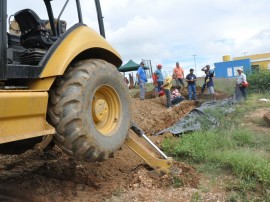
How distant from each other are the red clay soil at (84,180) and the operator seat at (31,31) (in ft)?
6.31

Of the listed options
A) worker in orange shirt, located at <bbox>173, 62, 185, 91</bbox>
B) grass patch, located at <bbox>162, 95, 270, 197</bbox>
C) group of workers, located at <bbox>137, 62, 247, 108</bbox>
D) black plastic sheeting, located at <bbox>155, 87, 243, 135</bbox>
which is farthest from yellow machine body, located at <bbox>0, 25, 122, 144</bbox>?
worker in orange shirt, located at <bbox>173, 62, 185, 91</bbox>

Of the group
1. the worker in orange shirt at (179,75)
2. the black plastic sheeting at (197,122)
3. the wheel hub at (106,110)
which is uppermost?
the worker in orange shirt at (179,75)

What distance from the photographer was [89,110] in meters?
4.17

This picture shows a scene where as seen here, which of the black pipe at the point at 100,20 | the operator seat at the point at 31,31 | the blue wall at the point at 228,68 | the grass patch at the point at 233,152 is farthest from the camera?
the blue wall at the point at 228,68

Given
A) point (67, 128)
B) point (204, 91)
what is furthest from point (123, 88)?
point (204, 91)

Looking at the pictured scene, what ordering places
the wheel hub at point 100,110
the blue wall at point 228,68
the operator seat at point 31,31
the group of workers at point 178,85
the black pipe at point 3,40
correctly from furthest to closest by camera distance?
the blue wall at point 228,68
the group of workers at point 178,85
the wheel hub at point 100,110
the operator seat at point 31,31
the black pipe at point 3,40

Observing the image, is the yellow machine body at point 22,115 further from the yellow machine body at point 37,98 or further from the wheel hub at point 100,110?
the wheel hub at point 100,110

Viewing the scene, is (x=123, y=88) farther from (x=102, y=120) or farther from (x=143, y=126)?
(x=143, y=126)

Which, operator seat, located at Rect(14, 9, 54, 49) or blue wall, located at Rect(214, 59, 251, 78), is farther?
blue wall, located at Rect(214, 59, 251, 78)

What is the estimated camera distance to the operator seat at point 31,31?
13.8ft

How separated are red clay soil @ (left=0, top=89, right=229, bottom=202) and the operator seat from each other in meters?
1.92

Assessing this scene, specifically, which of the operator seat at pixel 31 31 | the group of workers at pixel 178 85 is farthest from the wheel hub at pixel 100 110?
the group of workers at pixel 178 85

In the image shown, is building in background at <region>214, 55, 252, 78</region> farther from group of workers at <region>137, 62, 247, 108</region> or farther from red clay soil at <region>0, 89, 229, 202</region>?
red clay soil at <region>0, 89, 229, 202</region>

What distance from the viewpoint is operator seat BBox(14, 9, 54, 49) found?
4.21m
